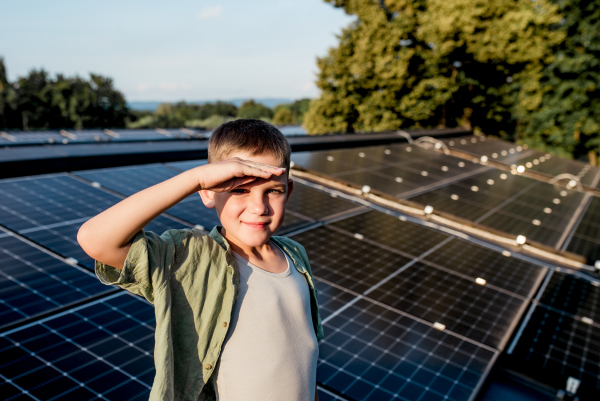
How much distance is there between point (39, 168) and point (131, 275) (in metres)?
6.31

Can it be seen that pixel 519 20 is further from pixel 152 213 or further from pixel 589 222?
pixel 152 213

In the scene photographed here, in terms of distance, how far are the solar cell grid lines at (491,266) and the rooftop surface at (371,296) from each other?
30 mm

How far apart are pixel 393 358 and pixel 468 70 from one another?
2965cm

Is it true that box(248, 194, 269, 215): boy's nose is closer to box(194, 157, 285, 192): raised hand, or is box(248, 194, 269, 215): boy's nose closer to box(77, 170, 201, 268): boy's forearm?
box(194, 157, 285, 192): raised hand

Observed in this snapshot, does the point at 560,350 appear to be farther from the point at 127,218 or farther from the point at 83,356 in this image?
the point at 127,218

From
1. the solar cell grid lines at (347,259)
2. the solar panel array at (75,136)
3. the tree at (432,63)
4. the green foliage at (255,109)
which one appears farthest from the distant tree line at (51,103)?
the solar cell grid lines at (347,259)

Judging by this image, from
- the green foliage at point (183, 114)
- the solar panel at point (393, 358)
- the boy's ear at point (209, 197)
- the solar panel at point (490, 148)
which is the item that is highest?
the boy's ear at point (209, 197)

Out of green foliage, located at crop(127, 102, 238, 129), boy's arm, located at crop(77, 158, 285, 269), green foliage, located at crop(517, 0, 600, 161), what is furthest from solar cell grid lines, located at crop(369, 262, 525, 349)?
green foliage, located at crop(127, 102, 238, 129)

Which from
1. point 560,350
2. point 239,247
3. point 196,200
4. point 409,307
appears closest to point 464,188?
point 560,350

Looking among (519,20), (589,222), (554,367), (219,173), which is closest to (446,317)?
(554,367)

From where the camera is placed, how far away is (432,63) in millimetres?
28422

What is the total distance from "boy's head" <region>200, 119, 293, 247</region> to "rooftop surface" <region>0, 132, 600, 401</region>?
1947 millimetres

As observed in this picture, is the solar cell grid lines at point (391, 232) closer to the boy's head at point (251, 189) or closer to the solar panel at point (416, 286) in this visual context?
the solar panel at point (416, 286)

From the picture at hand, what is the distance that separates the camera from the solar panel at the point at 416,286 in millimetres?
4766
